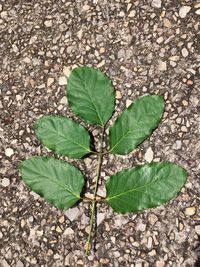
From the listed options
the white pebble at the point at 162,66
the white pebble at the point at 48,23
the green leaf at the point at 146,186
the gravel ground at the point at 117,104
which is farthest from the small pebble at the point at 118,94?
the white pebble at the point at 48,23

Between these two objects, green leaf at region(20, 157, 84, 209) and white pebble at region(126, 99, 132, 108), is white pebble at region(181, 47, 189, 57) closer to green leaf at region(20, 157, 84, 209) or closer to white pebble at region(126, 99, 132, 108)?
white pebble at region(126, 99, 132, 108)

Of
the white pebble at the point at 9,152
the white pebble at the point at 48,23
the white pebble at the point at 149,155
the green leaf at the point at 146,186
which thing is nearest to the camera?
the green leaf at the point at 146,186

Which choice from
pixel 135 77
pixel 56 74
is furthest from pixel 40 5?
pixel 135 77

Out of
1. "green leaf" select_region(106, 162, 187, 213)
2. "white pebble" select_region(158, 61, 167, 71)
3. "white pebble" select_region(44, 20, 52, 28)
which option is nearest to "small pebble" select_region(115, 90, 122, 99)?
"white pebble" select_region(158, 61, 167, 71)

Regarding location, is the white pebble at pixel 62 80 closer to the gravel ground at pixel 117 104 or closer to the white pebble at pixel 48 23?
the gravel ground at pixel 117 104

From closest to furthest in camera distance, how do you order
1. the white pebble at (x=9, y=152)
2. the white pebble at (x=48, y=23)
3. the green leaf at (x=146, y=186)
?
the green leaf at (x=146, y=186)
the white pebble at (x=9, y=152)
the white pebble at (x=48, y=23)

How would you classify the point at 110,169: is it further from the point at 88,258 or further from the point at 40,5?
the point at 40,5
